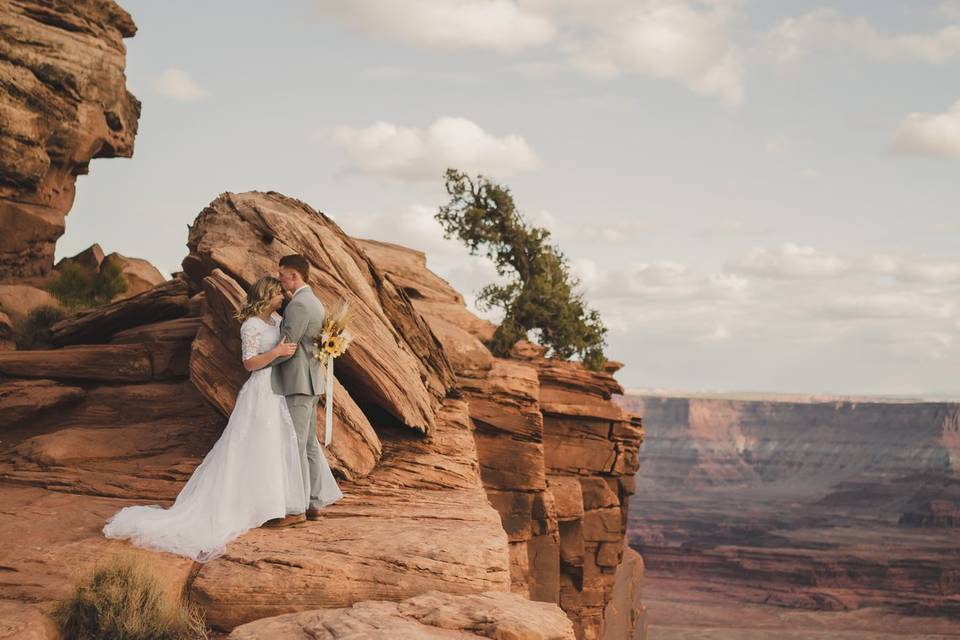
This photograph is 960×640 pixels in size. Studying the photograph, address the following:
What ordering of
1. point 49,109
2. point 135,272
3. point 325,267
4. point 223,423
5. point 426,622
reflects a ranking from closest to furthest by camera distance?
1. point 426,622
2. point 223,423
3. point 325,267
4. point 49,109
5. point 135,272

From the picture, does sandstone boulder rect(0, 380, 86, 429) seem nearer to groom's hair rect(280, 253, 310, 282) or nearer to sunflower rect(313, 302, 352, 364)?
sunflower rect(313, 302, 352, 364)

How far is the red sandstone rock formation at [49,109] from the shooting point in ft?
96.0

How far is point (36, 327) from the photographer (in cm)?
2269

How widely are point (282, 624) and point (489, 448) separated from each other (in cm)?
→ 1789

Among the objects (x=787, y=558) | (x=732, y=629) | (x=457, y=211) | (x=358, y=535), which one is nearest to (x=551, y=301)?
(x=457, y=211)

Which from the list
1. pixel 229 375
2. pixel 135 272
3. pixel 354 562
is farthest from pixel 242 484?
pixel 135 272

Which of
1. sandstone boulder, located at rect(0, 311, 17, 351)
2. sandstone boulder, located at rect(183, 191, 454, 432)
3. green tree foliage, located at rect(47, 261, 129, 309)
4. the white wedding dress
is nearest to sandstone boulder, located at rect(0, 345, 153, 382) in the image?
sandstone boulder, located at rect(183, 191, 454, 432)

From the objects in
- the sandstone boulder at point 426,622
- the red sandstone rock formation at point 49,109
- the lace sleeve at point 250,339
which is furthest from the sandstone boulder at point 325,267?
the red sandstone rock formation at point 49,109

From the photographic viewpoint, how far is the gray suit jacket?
1261 centimetres

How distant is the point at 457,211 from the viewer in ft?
146

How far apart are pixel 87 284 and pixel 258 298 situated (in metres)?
19.9

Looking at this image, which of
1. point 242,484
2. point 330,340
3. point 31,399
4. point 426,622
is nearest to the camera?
point 426,622

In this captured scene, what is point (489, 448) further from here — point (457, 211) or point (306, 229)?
point (457, 211)

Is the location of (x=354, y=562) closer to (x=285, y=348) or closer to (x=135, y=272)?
(x=285, y=348)
